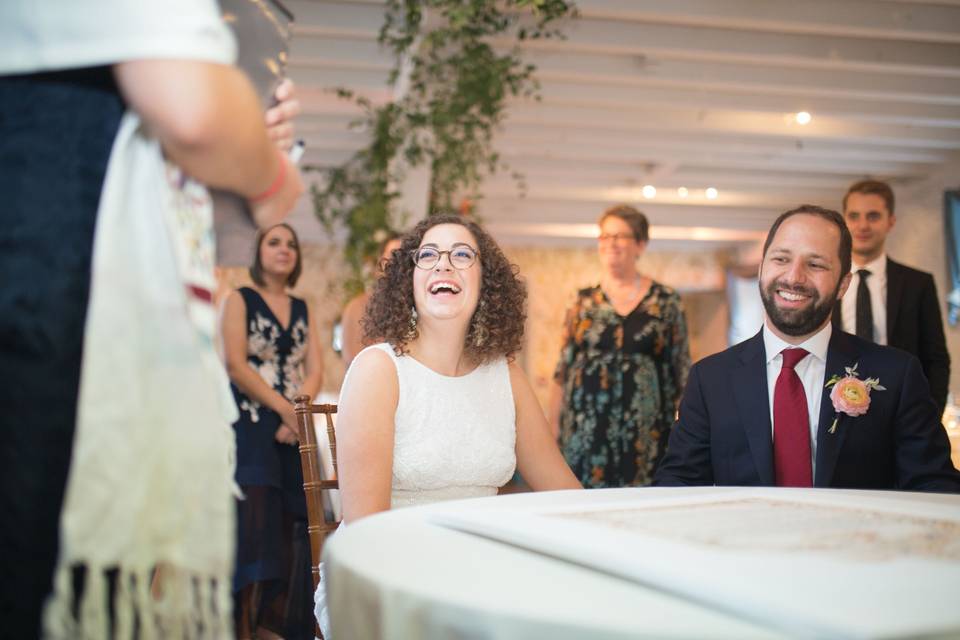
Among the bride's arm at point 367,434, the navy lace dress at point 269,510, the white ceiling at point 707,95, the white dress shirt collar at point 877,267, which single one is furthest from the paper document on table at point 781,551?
the white ceiling at point 707,95

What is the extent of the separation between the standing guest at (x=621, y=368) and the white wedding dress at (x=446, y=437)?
1.65 meters

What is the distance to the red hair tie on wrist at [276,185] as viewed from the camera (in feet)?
3.72

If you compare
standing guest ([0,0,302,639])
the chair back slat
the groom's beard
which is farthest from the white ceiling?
standing guest ([0,0,302,639])

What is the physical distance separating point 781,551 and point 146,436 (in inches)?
26.5

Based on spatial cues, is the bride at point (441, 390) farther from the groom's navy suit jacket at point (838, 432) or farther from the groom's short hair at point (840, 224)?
the groom's short hair at point (840, 224)

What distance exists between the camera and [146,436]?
94 centimetres

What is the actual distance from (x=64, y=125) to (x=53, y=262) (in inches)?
6.2

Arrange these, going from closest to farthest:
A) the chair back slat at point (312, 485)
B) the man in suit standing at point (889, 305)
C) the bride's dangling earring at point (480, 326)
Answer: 1. the chair back slat at point (312, 485)
2. the bride's dangling earring at point (480, 326)
3. the man in suit standing at point (889, 305)

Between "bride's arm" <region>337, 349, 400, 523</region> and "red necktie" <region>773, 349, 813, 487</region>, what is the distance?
925 millimetres

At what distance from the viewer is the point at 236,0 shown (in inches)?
44.5

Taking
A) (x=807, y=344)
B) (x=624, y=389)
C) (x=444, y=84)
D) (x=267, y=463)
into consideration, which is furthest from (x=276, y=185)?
(x=444, y=84)

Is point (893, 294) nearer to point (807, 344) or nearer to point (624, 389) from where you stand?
point (624, 389)

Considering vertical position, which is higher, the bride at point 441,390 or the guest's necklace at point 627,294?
the guest's necklace at point 627,294

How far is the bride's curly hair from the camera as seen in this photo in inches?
93.6
